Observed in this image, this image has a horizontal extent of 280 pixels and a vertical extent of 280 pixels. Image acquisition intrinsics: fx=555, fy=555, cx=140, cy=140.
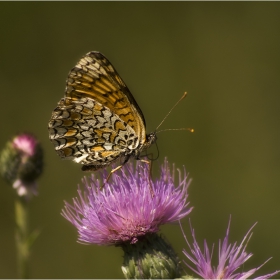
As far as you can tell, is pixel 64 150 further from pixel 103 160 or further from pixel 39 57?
pixel 39 57

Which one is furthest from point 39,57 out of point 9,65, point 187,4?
point 187,4

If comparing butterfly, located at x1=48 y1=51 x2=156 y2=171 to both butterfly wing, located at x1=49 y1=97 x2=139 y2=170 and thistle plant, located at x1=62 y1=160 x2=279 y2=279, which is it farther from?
thistle plant, located at x1=62 y1=160 x2=279 y2=279

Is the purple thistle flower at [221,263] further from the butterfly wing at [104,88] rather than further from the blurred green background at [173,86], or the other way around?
the blurred green background at [173,86]

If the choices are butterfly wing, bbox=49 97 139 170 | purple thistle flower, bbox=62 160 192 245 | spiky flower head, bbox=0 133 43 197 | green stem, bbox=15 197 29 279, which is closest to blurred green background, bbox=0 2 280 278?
spiky flower head, bbox=0 133 43 197

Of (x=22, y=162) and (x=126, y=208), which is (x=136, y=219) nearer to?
(x=126, y=208)

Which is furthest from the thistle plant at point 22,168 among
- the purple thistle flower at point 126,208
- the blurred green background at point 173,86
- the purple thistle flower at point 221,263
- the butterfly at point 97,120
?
the blurred green background at point 173,86
